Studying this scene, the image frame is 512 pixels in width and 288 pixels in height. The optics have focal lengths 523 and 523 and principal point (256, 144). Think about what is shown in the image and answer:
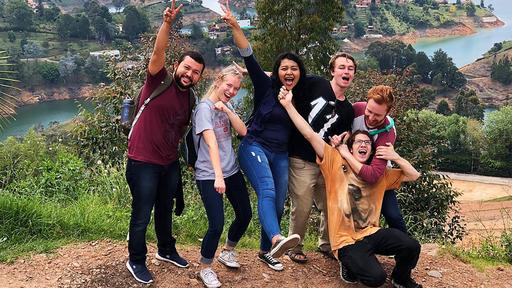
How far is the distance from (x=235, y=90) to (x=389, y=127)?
3.11ft

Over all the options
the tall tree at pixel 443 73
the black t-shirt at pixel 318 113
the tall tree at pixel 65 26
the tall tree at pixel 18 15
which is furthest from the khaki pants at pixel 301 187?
the tall tree at pixel 18 15

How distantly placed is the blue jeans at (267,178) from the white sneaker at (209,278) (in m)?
0.39

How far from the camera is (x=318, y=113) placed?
3.07m

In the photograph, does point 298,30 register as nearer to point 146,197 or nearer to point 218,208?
point 218,208

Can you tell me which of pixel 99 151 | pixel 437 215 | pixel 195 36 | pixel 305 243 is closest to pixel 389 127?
pixel 305 243

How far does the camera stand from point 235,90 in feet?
9.62

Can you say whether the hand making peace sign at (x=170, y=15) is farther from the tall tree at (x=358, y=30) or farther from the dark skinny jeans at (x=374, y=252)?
the tall tree at (x=358, y=30)

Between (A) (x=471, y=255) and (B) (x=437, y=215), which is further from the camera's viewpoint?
Answer: (B) (x=437, y=215)

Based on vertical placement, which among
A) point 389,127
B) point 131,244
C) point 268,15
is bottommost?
point 131,244

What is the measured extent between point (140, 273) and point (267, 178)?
0.91 metres

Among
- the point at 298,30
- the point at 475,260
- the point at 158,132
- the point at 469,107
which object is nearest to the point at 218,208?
the point at 158,132

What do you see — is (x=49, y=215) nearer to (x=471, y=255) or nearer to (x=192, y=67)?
(x=192, y=67)

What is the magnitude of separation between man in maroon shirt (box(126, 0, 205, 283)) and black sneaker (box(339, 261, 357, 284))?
1.20m

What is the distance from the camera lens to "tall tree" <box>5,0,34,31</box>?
57.3 meters
